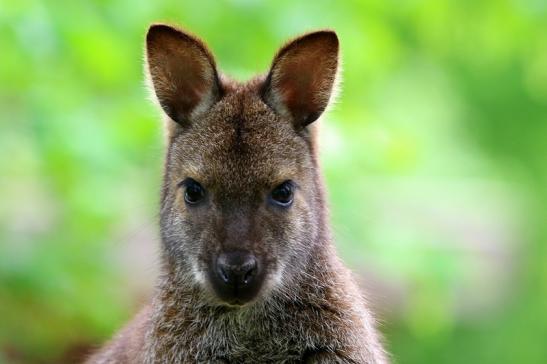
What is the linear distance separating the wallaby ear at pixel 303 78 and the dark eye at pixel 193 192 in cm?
47

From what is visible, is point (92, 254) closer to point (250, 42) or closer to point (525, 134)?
point (250, 42)

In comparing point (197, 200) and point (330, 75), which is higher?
point (330, 75)

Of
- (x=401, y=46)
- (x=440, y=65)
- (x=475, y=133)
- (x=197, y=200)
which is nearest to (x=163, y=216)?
(x=197, y=200)

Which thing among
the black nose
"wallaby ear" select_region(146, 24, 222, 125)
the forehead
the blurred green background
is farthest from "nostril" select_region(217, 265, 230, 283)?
the blurred green background

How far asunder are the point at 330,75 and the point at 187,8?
8.09 feet

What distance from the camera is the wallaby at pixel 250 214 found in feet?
15.2

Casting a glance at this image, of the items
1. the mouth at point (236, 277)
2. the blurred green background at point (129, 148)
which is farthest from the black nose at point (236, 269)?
the blurred green background at point (129, 148)

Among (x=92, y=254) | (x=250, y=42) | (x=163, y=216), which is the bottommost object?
(x=92, y=254)

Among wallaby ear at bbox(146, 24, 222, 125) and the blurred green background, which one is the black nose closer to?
wallaby ear at bbox(146, 24, 222, 125)

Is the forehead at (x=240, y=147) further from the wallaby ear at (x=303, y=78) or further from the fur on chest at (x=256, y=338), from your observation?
the fur on chest at (x=256, y=338)

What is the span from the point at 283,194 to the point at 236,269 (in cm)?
43

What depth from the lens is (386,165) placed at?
276 inches

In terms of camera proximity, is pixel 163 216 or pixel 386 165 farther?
pixel 386 165

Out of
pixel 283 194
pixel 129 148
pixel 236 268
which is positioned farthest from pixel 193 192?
pixel 129 148
